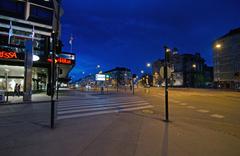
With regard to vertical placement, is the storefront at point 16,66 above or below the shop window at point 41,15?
below

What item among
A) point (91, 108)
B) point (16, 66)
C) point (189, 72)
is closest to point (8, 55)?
point (16, 66)

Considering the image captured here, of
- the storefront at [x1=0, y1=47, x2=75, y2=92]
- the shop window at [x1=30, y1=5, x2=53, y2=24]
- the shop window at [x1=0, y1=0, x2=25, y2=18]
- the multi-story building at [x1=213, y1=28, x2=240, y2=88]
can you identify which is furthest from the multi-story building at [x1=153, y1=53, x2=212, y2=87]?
the shop window at [x1=0, y1=0, x2=25, y2=18]

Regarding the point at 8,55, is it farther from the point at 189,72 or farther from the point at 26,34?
the point at 189,72

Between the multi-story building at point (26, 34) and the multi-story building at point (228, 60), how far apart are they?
64.7 metres

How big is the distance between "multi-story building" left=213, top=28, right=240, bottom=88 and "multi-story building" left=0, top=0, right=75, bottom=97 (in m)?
64.7

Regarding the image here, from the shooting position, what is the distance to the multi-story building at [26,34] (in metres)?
27.9

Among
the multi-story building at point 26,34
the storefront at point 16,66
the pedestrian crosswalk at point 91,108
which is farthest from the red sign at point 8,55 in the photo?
the pedestrian crosswalk at point 91,108

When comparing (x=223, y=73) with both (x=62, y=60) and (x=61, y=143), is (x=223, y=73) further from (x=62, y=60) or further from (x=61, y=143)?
(x=61, y=143)

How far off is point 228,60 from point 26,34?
7391 cm

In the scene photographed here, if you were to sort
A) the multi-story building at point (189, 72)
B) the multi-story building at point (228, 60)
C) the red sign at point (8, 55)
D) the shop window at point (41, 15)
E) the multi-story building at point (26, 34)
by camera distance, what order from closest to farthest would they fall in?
the red sign at point (8, 55) → the multi-story building at point (26, 34) → the shop window at point (41, 15) → the multi-story building at point (228, 60) → the multi-story building at point (189, 72)

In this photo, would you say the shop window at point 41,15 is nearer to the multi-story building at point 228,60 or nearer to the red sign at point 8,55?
the red sign at point 8,55

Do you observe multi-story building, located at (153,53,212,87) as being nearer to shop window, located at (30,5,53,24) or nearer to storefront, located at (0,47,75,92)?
shop window, located at (30,5,53,24)

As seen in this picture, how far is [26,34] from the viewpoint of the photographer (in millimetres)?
36531

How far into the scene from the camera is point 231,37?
228ft
